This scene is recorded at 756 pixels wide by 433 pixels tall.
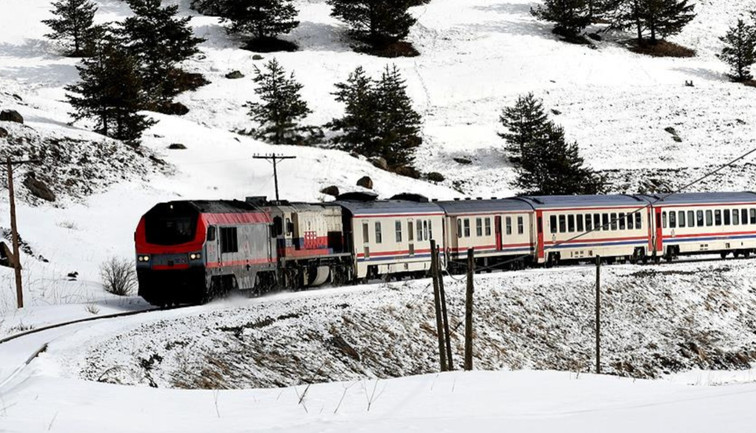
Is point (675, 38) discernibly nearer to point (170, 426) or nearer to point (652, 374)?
point (652, 374)

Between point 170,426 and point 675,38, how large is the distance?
106 meters

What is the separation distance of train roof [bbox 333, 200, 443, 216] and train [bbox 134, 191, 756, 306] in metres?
0.06

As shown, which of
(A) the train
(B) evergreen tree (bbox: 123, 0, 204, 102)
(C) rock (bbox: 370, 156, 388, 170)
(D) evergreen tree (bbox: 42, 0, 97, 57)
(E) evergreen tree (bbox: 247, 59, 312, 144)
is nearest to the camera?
(A) the train

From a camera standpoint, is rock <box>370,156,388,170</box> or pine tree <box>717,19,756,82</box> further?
pine tree <box>717,19,756,82</box>

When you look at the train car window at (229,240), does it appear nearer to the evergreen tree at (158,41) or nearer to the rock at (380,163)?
the rock at (380,163)

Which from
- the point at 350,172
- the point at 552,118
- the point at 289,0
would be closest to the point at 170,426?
the point at 350,172

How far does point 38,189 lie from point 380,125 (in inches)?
1201

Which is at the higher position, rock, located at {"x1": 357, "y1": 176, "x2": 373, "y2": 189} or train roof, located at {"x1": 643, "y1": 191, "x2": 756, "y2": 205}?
rock, located at {"x1": 357, "y1": 176, "x2": 373, "y2": 189}

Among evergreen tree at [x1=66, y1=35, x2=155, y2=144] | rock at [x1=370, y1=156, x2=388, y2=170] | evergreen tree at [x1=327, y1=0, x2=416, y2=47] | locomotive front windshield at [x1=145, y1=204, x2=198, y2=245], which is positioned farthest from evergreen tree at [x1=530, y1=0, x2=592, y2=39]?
locomotive front windshield at [x1=145, y1=204, x2=198, y2=245]

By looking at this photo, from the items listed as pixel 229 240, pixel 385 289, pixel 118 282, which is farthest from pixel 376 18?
pixel 229 240

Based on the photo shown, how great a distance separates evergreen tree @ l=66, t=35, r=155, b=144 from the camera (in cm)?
5606

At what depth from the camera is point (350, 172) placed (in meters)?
60.4

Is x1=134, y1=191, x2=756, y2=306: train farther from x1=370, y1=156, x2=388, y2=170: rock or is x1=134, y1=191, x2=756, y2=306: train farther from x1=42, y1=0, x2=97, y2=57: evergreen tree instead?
x1=42, y1=0, x2=97, y2=57: evergreen tree

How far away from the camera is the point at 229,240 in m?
27.8
